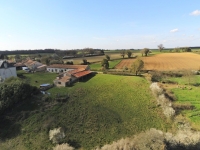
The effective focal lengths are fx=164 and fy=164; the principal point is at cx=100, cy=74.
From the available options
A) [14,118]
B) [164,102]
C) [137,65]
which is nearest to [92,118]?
[14,118]

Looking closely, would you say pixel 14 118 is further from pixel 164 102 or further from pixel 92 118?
pixel 164 102

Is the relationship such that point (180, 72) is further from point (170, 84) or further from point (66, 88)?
point (66, 88)

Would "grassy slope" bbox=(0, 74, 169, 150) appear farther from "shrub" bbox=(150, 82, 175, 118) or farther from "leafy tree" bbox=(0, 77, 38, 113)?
"leafy tree" bbox=(0, 77, 38, 113)

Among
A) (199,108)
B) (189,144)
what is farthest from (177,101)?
(189,144)

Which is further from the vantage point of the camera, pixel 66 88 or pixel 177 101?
pixel 66 88

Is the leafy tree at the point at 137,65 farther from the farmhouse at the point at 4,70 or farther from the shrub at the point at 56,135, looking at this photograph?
the farmhouse at the point at 4,70

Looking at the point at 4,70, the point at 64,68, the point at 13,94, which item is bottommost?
the point at 13,94

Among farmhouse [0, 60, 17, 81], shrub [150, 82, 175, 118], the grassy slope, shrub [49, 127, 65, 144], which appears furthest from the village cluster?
shrub [150, 82, 175, 118]
